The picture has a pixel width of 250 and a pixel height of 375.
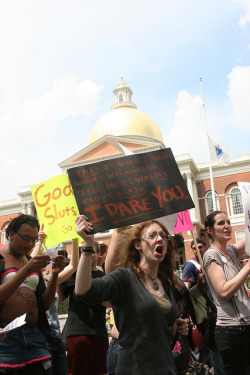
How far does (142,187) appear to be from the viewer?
9.50ft

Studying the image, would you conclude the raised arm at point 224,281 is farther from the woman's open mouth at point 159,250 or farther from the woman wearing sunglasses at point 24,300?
the woman wearing sunglasses at point 24,300

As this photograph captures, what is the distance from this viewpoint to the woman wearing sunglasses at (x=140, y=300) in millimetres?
1969

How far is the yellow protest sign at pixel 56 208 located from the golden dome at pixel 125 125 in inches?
1488

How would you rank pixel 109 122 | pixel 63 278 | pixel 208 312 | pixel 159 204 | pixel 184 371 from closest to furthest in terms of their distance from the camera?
pixel 184 371 → pixel 159 204 → pixel 208 312 → pixel 63 278 → pixel 109 122

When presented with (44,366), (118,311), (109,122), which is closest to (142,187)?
(118,311)

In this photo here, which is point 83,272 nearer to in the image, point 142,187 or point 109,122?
point 142,187

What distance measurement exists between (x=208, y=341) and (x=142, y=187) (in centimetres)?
161

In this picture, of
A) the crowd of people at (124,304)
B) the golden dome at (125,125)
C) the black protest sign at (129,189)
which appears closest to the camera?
the crowd of people at (124,304)

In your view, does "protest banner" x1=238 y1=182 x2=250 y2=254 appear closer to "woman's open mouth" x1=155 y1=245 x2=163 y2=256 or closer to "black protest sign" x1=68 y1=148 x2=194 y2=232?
"black protest sign" x1=68 y1=148 x2=194 y2=232

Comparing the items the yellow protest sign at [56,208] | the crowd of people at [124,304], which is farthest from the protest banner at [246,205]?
the yellow protest sign at [56,208]

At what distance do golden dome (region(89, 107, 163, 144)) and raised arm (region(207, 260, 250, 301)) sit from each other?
3828 cm

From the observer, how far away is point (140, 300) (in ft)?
6.91

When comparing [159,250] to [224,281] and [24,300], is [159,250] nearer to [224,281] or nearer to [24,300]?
[224,281]

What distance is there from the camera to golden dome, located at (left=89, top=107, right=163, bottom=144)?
41188mm
